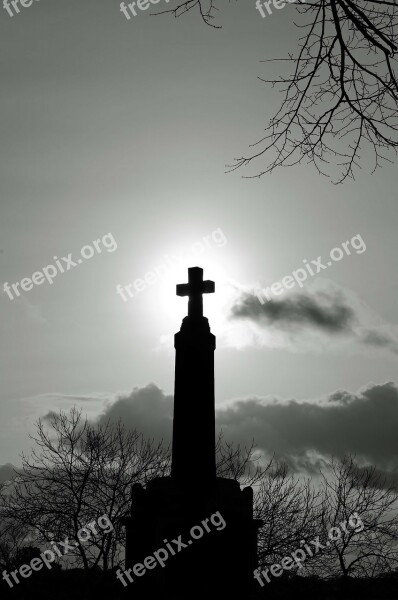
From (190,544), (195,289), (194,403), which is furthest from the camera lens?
(195,289)

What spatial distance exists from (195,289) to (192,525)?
381 cm

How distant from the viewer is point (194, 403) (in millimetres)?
8820

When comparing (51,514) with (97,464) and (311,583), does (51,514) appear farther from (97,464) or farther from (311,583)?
(311,583)

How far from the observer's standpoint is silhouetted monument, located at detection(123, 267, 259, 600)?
7.72 m

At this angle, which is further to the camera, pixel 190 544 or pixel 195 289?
pixel 195 289

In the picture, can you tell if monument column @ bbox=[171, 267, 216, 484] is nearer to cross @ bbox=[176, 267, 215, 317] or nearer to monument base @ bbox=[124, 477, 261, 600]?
cross @ bbox=[176, 267, 215, 317]

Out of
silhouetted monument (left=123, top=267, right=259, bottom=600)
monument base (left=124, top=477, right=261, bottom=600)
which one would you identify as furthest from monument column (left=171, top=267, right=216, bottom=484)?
monument base (left=124, top=477, right=261, bottom=600)

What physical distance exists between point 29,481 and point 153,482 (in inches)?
460

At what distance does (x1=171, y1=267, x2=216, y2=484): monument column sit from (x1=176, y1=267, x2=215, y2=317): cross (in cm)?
7

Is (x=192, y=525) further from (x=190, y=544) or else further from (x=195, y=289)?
(x=195, y=289)

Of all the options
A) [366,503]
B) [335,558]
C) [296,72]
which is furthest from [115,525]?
[296,72]

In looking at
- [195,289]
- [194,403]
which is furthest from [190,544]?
[195,289]

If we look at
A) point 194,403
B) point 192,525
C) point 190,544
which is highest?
point 194,403

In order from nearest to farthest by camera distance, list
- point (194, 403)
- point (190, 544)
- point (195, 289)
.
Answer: point (190, 544)
point (194, 403)
point (195, 289)
